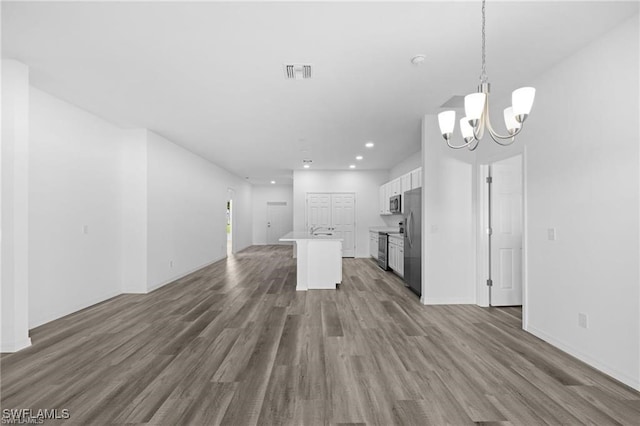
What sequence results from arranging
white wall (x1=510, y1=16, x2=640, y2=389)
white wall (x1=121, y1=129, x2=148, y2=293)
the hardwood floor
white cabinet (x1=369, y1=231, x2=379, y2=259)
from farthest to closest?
1. white cabinet (x1=369, y1=231, x2=379, y2=259)
2. white wall (x1=121, y1=129, x2=148, y2=293)
3. white wall (x1=510, y1=16, x2=640, y2=389)
4. the hardwood floor

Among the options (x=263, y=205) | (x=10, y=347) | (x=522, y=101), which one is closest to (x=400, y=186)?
(x=522, y=101)

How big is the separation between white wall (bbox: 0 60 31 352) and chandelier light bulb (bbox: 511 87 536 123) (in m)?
4.41

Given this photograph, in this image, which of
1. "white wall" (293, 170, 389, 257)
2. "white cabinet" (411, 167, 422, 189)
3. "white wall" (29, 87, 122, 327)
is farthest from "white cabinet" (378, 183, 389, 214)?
"white wall" (29, 87, 122, 327)

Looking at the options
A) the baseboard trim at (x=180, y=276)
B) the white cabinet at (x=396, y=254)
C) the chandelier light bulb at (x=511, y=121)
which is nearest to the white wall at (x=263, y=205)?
the baseboard trim at (x=180, y=276)

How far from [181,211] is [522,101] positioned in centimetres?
630

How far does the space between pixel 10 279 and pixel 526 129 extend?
5757 mm

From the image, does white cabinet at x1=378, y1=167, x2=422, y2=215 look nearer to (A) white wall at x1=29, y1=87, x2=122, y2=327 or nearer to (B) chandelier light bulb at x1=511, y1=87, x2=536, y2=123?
(B) chandelier light bulb at x1=511, y1=87, x2=536, y2=123

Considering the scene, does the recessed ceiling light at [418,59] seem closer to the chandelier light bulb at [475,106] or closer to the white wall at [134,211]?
the chandelier light bulb at [475,106]

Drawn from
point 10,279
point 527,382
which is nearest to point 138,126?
point 10,279

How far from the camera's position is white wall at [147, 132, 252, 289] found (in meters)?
5.29

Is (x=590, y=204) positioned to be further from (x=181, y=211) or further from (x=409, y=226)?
(x=181, y=211)

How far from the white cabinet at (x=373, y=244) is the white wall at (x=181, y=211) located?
4.65 metres

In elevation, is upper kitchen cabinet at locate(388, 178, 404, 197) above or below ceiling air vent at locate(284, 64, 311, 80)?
below

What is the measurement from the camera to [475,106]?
1.90m
